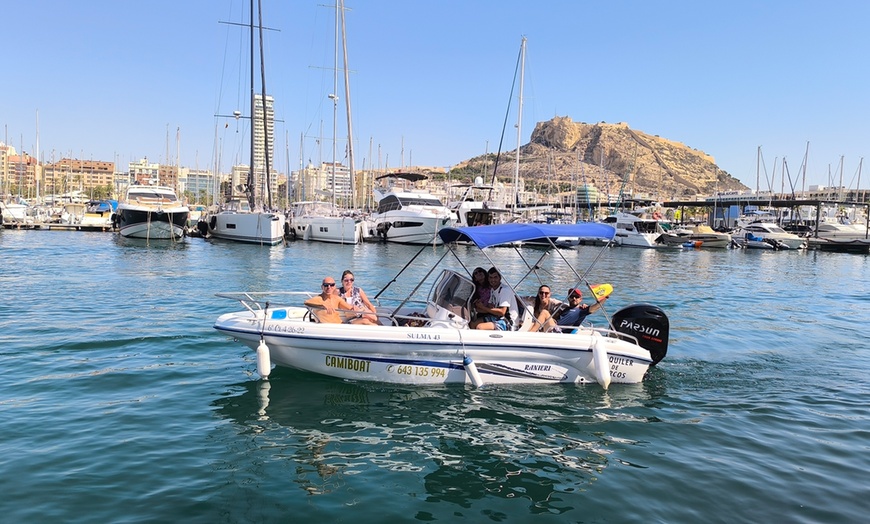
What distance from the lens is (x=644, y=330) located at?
9812 mm

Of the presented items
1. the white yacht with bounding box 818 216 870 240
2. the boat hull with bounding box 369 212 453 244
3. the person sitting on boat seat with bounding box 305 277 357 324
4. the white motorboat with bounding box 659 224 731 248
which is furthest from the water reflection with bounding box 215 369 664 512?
the white yacht with bounding box 818 216 870 240

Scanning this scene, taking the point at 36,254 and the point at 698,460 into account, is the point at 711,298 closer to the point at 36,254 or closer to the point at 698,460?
the point at 698,460

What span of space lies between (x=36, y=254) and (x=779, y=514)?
32.9 m

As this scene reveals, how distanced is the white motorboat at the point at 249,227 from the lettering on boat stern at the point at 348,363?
34737 mm

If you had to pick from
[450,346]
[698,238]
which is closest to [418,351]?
[450,346]

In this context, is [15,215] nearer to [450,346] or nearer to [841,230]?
[450,346]

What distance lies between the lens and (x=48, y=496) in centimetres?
554

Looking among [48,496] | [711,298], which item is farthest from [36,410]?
[711,298]

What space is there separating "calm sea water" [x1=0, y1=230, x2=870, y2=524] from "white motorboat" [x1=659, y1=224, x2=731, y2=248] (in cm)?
4611

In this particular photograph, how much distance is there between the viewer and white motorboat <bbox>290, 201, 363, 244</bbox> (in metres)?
46.5

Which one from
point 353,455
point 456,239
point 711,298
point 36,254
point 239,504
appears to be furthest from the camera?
point 36,254

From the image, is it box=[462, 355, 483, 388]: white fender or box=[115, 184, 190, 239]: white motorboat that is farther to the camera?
box=[115, 184, 190, 239]: white motorboat

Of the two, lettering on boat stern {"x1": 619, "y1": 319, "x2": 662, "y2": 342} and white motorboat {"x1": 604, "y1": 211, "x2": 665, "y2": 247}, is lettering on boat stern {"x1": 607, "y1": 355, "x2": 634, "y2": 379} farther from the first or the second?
white motorboat {"x1": 604, "y1": 211, "x2": 665, "y2": 247}

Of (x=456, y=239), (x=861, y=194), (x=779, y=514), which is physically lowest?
(x=779, y=514)
